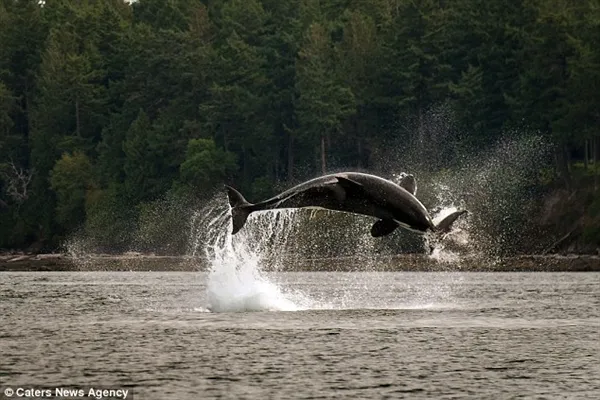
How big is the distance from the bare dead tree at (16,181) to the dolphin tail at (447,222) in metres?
133

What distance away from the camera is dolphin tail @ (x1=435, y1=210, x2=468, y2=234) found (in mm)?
40000

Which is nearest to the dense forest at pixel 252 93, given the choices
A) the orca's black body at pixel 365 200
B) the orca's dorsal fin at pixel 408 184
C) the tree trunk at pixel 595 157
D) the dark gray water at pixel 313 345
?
the tree trunk at pixel 595 157

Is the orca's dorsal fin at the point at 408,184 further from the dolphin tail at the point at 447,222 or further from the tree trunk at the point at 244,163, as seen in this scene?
the tree trunk at the point at 244,163

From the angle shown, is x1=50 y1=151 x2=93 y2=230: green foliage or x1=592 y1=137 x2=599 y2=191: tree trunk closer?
x1=592 y1=137 x2=599 y2=191: tree trunk

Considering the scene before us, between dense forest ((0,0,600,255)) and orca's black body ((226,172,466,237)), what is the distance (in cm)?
8399

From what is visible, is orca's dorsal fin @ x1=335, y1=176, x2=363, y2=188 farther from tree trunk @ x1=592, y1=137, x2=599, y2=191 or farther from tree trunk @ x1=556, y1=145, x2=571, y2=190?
tree trunk @ x1=556, y1=145, x2=571, y2=190

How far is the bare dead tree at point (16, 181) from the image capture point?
169375 millimetres

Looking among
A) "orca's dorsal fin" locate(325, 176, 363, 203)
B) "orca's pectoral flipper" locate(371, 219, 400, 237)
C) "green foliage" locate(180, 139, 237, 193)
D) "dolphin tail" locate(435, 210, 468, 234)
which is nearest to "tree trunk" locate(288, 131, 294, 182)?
"green foliage" locate(180, 139, 237, 193)

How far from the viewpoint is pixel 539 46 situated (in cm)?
13025

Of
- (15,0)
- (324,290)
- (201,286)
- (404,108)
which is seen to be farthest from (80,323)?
(15,0)

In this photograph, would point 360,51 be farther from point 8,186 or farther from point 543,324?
point 543,324

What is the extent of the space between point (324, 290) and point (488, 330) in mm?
30743

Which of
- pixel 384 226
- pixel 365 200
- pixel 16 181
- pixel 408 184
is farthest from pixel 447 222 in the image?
pixel 16 181

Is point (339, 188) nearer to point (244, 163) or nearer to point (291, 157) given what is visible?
point (291, 157)
